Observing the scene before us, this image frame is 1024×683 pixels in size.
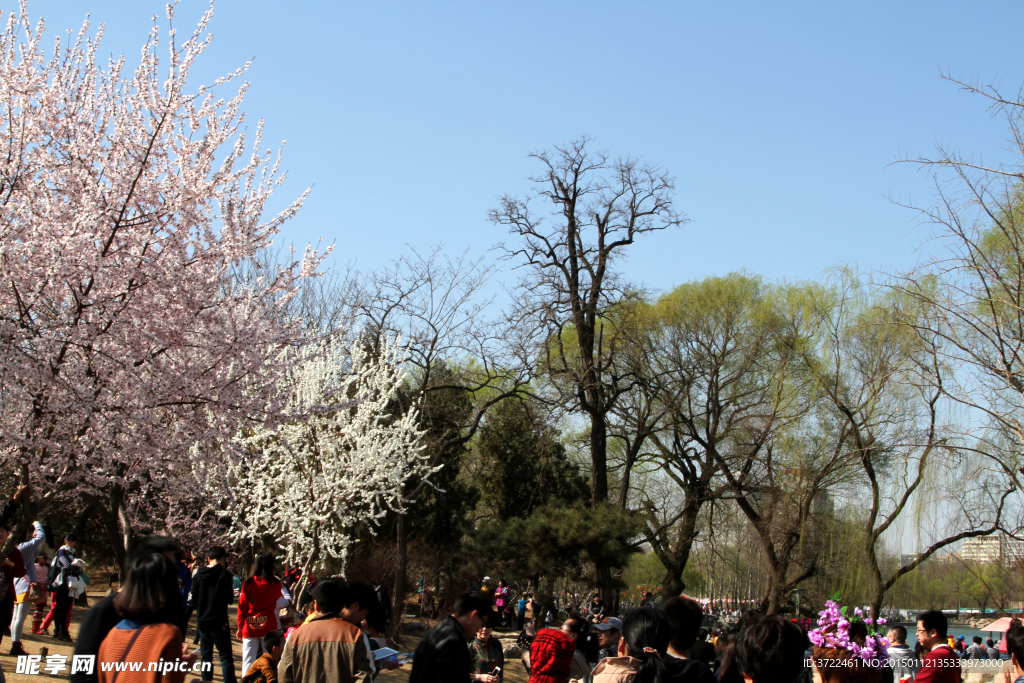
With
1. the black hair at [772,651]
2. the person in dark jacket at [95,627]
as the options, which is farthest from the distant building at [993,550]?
the person in dark jacket at [95,627]

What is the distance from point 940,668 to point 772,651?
247 cm

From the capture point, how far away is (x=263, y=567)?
738 centimetres

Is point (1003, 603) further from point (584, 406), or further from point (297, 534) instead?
point (297, 534)

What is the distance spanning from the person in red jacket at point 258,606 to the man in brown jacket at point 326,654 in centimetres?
330

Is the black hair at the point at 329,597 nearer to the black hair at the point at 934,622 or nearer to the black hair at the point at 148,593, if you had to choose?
the black hair at the point at 148,593

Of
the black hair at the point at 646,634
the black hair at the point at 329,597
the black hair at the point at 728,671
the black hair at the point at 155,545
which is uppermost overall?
the black hair at the point at 155,545

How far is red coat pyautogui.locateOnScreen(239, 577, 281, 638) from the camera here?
7.30 metres

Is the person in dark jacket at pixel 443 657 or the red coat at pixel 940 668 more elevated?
the person in dark jacket at pixel 443 657

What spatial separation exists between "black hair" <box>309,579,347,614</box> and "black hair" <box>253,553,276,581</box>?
3.28 metres

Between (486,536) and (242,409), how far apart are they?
32.0ft

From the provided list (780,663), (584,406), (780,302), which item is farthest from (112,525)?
(780,302)

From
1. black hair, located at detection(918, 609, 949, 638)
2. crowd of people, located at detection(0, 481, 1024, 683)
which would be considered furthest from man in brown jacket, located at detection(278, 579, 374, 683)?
black hair, located at detection(918, 609, 949, 638)

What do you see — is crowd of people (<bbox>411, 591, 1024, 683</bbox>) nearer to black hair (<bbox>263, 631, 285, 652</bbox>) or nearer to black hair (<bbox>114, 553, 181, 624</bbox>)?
black hair (<bbox>114, 553, 181, 624</bbox>)

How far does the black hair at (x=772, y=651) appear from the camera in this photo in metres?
3.50
